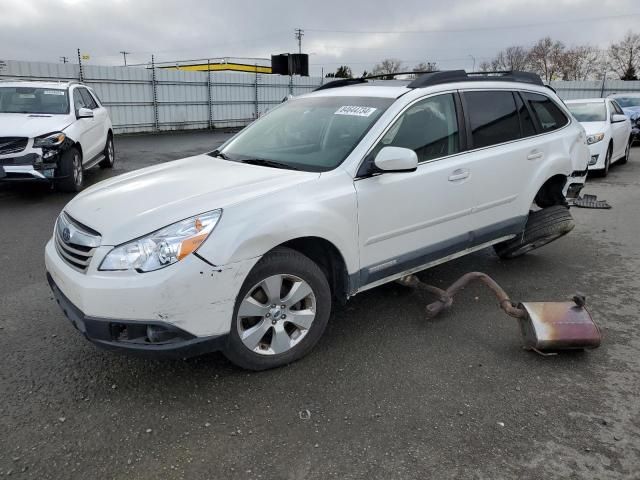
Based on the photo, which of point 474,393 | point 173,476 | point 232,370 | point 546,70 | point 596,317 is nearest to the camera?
point 173,476

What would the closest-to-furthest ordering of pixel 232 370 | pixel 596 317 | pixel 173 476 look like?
pixel 173 476
pixel 232 370
pixel 596 317

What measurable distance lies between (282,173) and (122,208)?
101 cm

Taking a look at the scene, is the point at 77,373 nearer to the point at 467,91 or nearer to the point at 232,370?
the point at 232,370

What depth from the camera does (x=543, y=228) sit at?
192 inches

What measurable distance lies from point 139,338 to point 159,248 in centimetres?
50

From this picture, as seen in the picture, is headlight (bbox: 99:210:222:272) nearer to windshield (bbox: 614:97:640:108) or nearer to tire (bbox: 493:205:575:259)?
tire (bbox: 493:205:575:259)

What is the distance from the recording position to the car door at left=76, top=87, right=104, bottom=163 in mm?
9086

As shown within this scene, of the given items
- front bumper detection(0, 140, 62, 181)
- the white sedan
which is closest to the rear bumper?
front bumper detection(0, 140, 62, 181)

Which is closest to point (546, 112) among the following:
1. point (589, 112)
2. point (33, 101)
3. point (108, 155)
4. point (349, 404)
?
point (349, 404)

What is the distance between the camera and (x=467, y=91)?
4.27 meters

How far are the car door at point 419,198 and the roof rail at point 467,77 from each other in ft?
0.46

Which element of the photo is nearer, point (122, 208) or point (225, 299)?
point (225, 299)

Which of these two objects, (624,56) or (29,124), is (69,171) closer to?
(29,124)

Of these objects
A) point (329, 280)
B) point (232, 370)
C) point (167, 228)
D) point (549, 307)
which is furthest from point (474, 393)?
point (167, 228)
